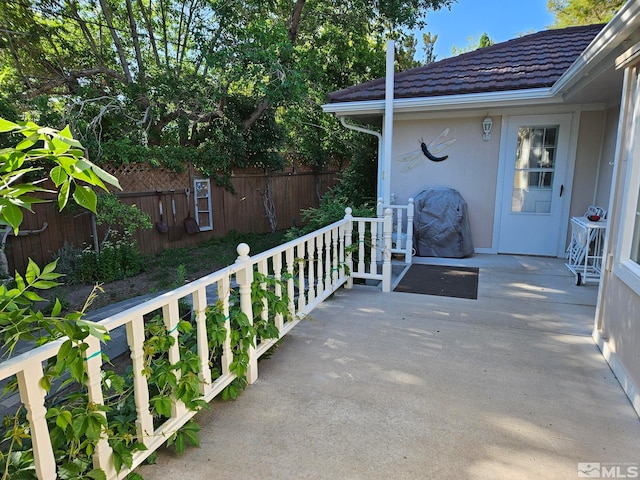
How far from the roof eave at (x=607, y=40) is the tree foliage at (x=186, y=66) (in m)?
4.41

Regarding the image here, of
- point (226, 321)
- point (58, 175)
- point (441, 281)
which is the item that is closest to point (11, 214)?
point (58, 175)

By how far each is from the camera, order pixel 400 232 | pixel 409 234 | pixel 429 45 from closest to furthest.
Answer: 1. pixel 409 234
2. pixel 400 232
3. pixel 429 45

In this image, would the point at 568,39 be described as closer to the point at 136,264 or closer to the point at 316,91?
the point at 316,91

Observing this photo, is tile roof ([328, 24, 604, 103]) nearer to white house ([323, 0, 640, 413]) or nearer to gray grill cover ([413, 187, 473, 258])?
white house ([323, 0, 640, 413])

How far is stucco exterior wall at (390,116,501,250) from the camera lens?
588cm

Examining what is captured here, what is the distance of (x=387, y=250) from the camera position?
423cm

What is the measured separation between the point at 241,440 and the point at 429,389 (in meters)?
1.16

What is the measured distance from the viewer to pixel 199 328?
2.08m

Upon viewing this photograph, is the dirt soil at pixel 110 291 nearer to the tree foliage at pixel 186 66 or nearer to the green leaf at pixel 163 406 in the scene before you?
the tree foliage at pixel 186 66

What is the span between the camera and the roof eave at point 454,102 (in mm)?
5078

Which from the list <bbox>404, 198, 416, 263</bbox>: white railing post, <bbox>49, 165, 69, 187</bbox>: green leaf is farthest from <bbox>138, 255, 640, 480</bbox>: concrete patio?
<bbox>404, 198, 416, 263</bbox>: white railing post

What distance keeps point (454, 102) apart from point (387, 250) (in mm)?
2588

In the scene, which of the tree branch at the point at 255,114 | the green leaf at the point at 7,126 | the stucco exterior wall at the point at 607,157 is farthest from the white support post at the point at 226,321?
the tree branch at the point at 255,114

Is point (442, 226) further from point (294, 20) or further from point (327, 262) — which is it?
point (294, 20)
